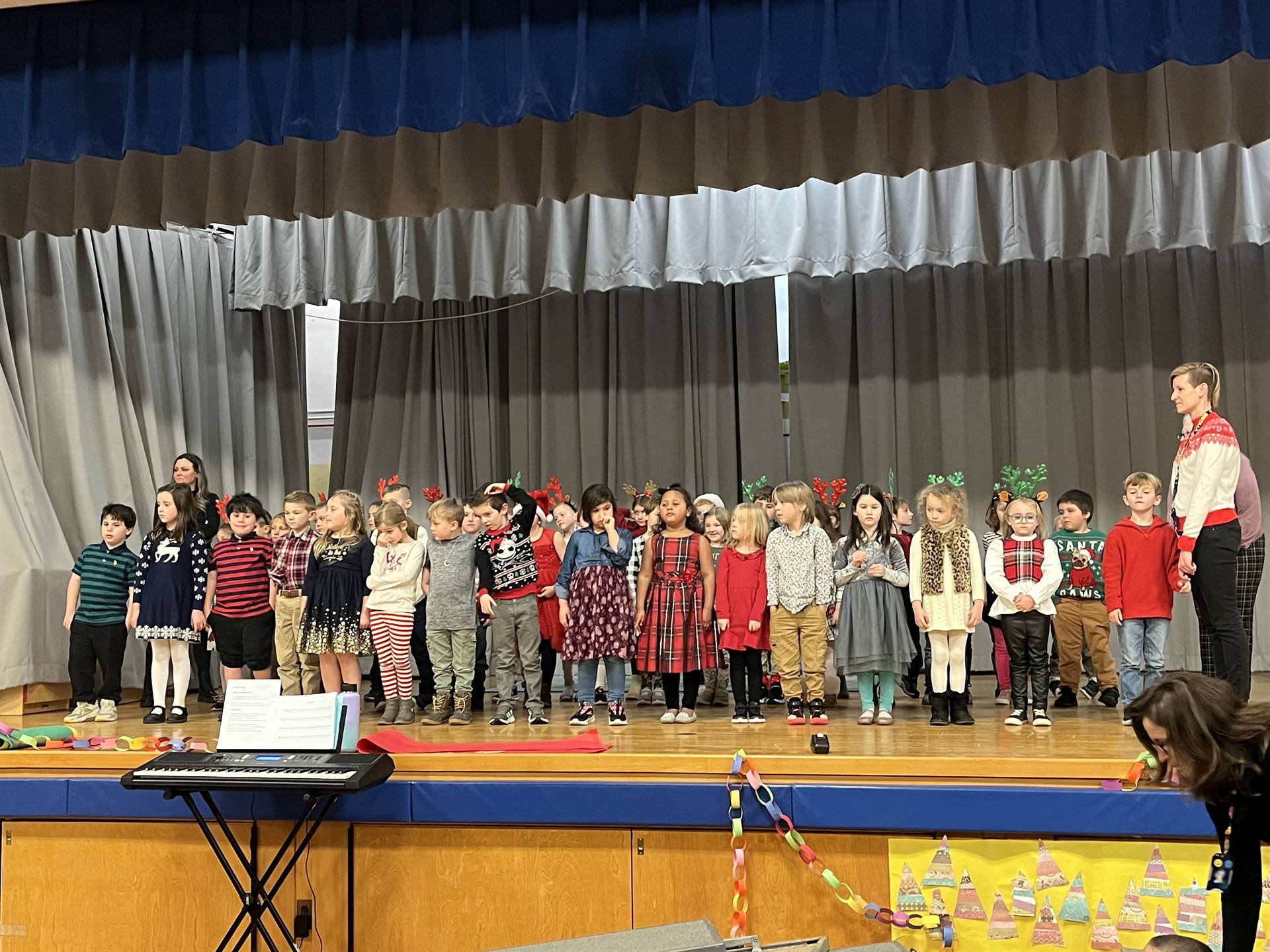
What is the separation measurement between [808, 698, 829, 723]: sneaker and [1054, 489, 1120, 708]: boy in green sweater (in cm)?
155

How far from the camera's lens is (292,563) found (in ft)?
20.9

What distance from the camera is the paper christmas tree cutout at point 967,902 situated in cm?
416

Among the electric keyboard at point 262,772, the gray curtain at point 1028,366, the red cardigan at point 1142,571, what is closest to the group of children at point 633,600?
the red cardigan at point 1142,571

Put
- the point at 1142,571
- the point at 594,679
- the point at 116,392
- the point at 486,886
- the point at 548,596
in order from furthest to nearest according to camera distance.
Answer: the point at 116,392
the point at 548,596
the point at 594,679
the point at 1142,571
the point at 486,886

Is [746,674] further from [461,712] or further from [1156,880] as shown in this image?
[1156,880]

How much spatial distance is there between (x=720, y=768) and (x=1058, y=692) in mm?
2894

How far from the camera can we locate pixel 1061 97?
20.0 ft

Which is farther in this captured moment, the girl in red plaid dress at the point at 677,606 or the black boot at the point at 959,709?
the girl in red plaid dress at the point at 677,606

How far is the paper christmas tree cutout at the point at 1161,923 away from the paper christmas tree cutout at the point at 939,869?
72 cm

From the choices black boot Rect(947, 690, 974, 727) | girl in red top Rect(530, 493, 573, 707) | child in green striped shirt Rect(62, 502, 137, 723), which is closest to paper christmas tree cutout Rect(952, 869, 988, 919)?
black boot Rect(947, 690, 974, 727)

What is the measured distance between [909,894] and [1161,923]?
0.88m

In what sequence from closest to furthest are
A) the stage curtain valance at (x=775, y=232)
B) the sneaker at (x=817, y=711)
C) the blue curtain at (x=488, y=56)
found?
the blue curtain at (x=488, y=56)
the sneaker at (x=817, y=711)
the stage curtain valance at (x=775, y=232)

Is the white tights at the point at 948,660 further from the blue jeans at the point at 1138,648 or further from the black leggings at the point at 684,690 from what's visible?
the black leggings at the point at 684,690

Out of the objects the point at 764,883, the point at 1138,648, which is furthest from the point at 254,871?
the point at 1138,648
